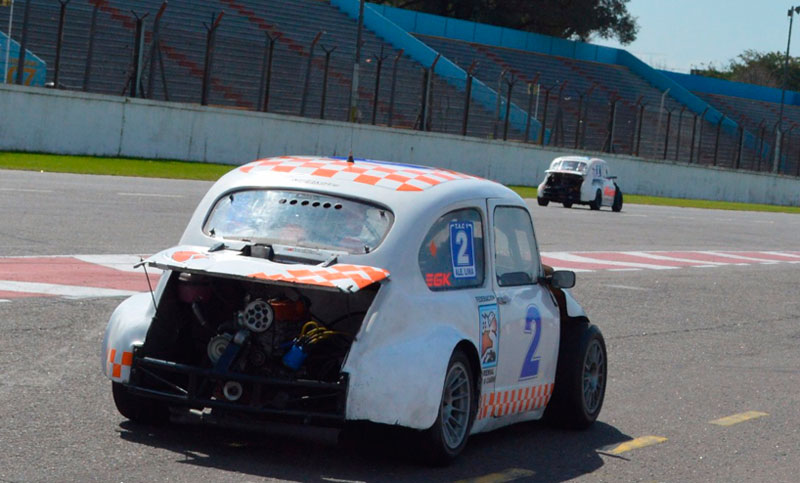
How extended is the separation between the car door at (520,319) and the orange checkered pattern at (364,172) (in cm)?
45

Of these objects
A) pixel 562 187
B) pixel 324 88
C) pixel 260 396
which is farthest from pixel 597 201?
pixel 260 396

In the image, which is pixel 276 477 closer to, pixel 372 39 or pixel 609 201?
pixel 609 201

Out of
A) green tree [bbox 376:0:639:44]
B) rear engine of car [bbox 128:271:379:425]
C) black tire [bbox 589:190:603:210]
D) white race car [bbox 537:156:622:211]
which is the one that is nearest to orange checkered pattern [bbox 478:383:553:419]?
rear engine of car [bbox 128:271:379:425]

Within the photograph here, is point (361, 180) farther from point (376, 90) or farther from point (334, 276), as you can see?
point (376, 90)

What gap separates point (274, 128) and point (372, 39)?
1975 centimetres

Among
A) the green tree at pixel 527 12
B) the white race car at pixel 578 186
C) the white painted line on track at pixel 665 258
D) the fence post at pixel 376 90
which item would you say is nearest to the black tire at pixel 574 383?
the white painted line on track at pixel 665 258

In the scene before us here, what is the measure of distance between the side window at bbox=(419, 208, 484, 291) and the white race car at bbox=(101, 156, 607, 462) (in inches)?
0.4

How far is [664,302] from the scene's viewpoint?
1497 cm

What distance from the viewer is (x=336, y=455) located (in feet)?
20.8

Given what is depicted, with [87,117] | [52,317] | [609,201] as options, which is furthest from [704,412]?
[609,201]

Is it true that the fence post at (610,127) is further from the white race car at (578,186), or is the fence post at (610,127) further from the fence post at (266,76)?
the fence post at (266,76)

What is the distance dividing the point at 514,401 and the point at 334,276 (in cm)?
160

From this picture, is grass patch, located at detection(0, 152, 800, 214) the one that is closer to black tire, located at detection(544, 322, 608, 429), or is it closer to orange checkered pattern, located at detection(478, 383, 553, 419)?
black tire, located at detection(544, 322, 608, 429)

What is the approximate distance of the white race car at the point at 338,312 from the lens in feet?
19.4
